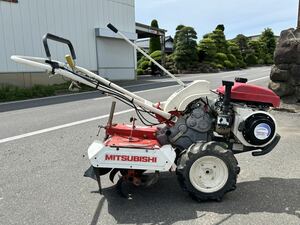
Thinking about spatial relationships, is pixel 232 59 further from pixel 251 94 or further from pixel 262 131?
pixel 262 131

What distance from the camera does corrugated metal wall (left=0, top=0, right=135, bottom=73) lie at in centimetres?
1694

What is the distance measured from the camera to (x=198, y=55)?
3781 centimetres

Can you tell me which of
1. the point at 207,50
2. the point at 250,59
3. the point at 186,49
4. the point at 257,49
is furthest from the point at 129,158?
the point at 257,49

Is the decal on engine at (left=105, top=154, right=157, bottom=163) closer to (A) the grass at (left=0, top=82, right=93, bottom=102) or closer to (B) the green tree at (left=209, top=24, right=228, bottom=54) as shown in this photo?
(A) the grass at (left=0, top=82, right=93, bottom=102)

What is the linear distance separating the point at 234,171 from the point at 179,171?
0.59 m

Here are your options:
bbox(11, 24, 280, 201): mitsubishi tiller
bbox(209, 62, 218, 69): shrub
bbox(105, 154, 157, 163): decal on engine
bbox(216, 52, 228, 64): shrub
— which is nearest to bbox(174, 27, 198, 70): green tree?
bbox(209, 62, 218, 69): shrub

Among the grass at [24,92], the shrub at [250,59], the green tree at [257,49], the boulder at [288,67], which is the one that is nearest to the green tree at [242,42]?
the shrub at [250,59]

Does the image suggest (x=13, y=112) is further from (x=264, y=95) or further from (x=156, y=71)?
(x=156, y=71)

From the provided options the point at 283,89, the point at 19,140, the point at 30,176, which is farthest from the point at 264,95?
the point at 283,89

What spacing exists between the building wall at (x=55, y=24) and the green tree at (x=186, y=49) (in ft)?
39.2

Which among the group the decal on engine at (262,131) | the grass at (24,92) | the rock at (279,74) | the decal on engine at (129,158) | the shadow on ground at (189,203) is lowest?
the shadow on ground at (189,203)

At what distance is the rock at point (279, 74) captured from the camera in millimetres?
8758

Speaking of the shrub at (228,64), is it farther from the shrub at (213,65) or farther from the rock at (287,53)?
the rock at (287,53)

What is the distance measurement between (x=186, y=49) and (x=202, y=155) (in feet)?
108
